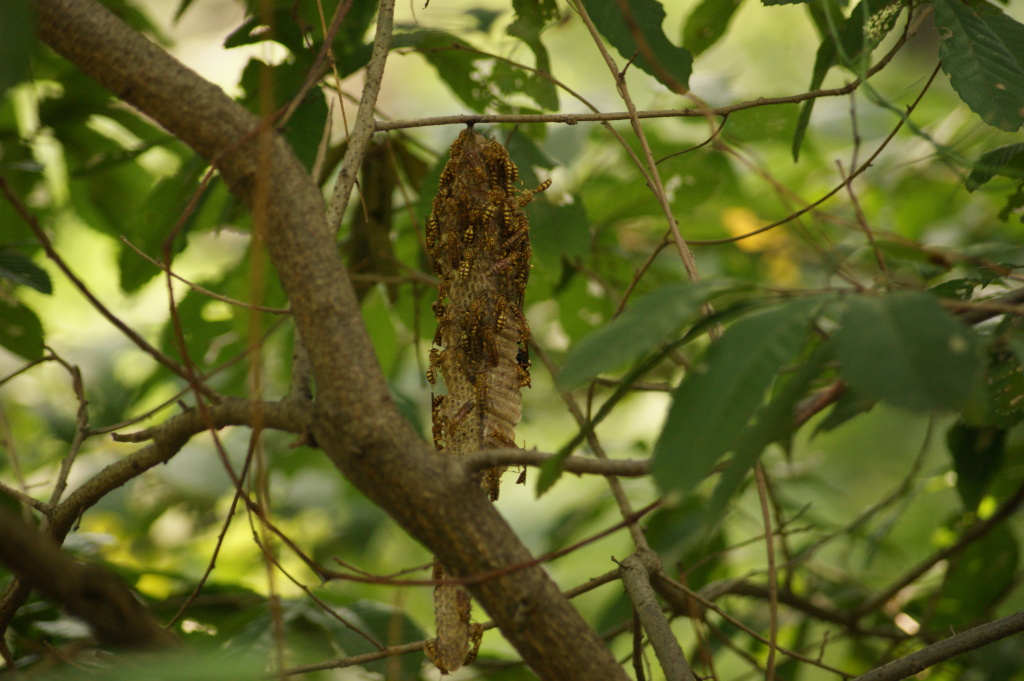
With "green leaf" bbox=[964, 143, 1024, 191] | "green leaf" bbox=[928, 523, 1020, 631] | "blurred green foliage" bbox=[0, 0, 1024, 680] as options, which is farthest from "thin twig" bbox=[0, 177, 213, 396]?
"green leaf" bbox=[928, 523, 1020, 631]

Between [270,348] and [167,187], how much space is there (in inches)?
19.0

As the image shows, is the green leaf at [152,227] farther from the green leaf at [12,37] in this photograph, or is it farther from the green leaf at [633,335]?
the green leaf at [633,335]

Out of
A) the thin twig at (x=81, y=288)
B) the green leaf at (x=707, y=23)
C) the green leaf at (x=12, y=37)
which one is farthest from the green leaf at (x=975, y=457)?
the green leaf at (x=12, y=37)

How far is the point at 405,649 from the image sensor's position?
32.3 inches

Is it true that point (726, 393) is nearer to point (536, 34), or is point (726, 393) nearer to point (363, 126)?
point (363, 126)

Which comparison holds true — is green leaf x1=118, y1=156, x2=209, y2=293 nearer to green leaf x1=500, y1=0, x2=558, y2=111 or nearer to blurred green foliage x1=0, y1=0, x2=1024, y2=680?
blurred green foliage x1=0, y1=0, x2=1024, y2=680

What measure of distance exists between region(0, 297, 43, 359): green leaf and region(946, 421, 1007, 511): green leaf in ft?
4.10

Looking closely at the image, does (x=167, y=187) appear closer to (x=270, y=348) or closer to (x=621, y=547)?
(x=270, y=348)

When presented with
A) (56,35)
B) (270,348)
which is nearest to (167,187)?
(270,348)

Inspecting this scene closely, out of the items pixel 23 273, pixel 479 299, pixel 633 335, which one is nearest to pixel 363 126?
pixel 479 299

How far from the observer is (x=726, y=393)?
19.4 inches

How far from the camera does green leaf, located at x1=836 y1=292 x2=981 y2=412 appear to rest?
0.42 m

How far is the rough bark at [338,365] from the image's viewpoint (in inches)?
22.2

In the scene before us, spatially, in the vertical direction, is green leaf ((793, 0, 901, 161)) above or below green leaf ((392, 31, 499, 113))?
below
